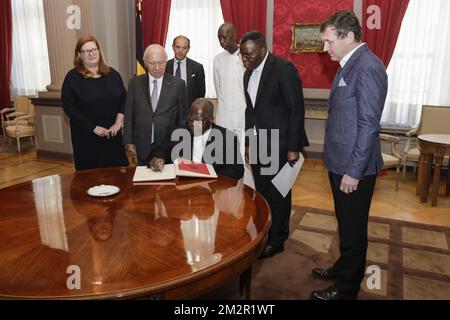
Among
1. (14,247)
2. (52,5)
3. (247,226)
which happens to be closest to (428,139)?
(247,226)

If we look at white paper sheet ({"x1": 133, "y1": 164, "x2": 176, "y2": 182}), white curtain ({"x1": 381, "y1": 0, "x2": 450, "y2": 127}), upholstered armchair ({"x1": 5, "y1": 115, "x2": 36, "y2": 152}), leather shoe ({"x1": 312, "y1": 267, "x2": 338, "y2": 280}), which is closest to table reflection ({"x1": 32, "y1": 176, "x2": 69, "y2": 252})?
white paper sheet ({"x1": 133, "y1": 164, "x2": 176, "y2": 182})

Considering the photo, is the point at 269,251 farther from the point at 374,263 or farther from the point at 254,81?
the point at 254,81

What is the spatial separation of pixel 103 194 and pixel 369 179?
131cm

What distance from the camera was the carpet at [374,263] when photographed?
2.30 meters

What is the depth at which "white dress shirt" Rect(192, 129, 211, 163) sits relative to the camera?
8.42 feet

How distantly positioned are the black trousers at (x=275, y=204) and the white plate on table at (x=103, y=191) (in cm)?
114

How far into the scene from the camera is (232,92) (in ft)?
12.0

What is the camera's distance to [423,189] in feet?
13.2

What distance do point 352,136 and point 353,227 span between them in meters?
0.48

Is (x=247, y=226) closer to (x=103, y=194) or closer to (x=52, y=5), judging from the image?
(x=103, y=194)

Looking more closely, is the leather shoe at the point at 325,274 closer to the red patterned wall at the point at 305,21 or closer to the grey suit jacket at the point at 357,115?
the grey suit jacket at the point at 357,115

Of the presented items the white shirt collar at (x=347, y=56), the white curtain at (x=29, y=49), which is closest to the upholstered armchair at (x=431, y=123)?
the white shirt collar at (x=347, y=56)

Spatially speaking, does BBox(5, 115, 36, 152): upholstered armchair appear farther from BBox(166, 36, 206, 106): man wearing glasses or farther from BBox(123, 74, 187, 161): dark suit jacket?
BBox(123, 74, 187, 161): dark suit jacket
